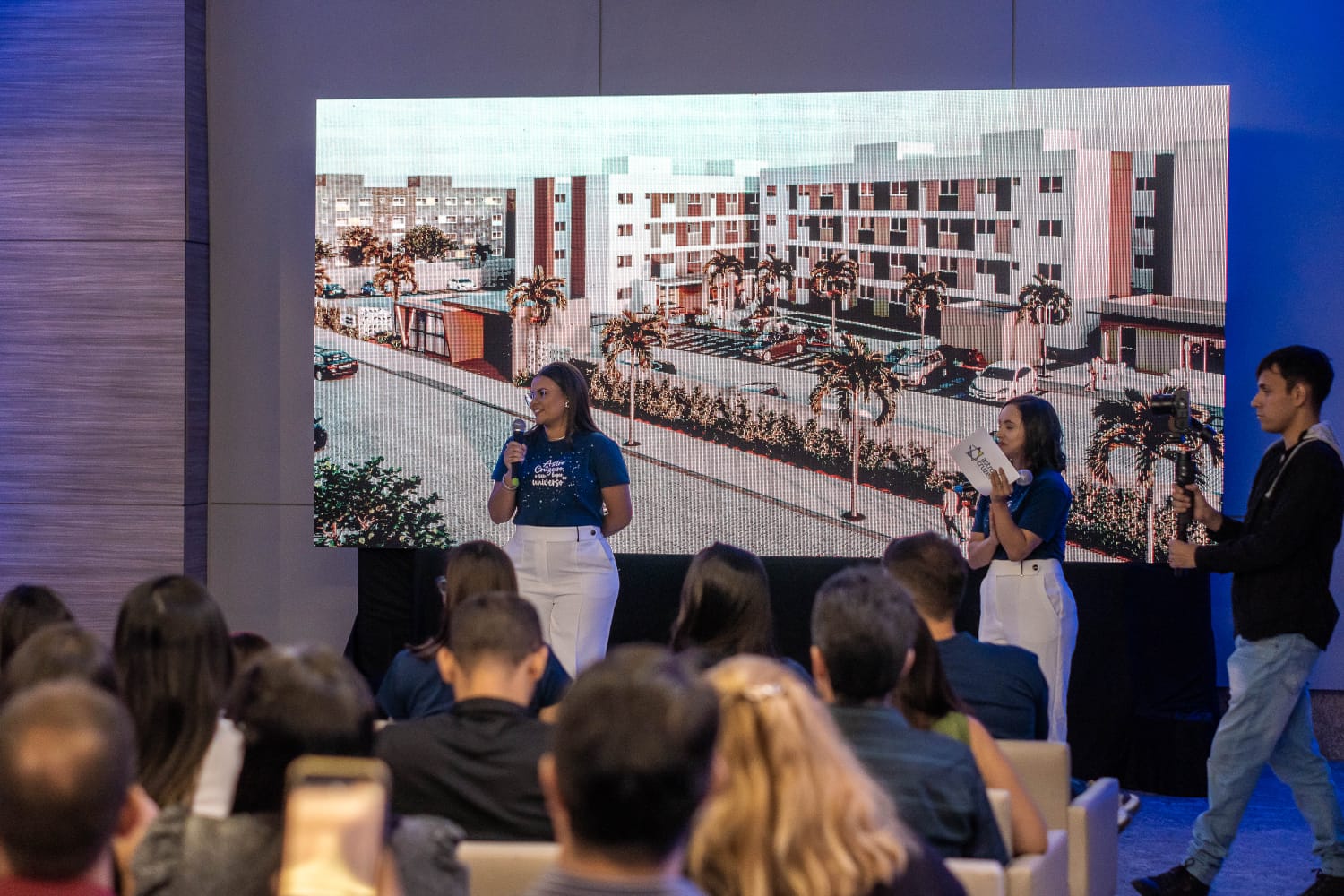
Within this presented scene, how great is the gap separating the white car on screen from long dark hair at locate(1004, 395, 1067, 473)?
0.85 m

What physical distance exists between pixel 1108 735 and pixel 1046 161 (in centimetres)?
217

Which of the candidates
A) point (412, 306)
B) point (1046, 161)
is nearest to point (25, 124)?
point (412, 306)

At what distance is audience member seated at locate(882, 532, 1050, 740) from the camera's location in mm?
2936

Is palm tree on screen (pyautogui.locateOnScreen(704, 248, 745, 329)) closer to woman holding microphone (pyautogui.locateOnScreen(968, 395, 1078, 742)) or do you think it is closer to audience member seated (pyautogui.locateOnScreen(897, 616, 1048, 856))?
woman holding microphone (pyautogui.locateOnScreen(968, 395, 1078, 742))

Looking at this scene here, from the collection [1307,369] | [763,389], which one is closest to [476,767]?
[1307,369]

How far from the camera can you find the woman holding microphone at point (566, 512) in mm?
4836

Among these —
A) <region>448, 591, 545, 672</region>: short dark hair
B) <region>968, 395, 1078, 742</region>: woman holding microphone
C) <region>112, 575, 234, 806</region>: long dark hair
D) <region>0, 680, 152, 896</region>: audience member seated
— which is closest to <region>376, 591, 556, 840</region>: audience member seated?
<region>448, 591, 545, 672</region>: short dark hair

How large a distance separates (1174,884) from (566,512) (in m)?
2.24

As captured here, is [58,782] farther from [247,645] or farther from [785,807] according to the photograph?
[247,645]

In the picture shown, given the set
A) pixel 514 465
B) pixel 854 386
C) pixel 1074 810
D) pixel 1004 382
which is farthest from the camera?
pixel 854 386

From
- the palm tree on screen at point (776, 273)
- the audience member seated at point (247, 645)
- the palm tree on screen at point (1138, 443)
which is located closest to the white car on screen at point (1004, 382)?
the palm tree on screen at point (1138, 443)

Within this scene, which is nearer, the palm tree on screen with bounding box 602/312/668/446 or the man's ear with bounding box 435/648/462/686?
the man's ear with bounding box 435/648/462/686

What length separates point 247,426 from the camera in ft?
20.1

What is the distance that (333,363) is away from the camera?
573 centimetres
